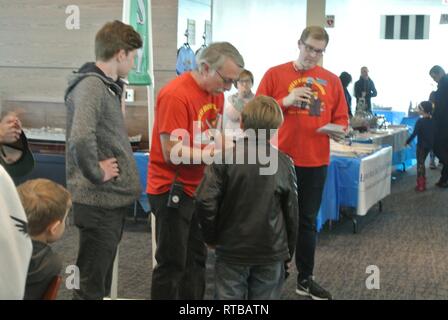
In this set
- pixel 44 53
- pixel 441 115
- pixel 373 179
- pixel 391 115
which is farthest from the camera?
pixel 391 115

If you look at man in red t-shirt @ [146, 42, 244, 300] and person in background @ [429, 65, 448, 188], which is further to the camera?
person in background @ [429, 65, 448, 188]

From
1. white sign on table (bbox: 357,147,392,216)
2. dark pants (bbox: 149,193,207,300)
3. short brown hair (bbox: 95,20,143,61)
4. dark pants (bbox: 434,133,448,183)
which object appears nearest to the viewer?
short brown hair (bbox: 95,20,143,61)

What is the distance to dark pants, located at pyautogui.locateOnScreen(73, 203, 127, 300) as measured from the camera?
2.22 meters

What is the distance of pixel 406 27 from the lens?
14.2m

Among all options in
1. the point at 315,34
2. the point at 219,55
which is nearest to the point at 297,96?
the point at 315,34

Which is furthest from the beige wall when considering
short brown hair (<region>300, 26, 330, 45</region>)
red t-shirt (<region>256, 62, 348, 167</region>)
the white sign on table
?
short brown hair (<region>300, 26, 330, 45</region>)

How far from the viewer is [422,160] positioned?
7.42 metres

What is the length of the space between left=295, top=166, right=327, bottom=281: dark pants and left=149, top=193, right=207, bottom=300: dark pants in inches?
32.6

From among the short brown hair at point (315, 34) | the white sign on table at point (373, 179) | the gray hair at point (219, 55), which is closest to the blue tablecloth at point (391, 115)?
the white sign on table at point (373, 179)

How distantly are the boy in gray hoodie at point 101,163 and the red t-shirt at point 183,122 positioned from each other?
8.3 inches

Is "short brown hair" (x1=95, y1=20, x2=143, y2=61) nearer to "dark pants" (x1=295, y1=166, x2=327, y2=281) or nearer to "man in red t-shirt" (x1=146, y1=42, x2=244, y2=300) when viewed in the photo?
"man in red t-shirt" (x1=146, y1=42, x2=244, y2=300)

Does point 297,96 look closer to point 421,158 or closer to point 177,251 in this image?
point 177,251

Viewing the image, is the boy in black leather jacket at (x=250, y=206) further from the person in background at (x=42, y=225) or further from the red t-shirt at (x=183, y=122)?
the person in background at (x=42, y=225)

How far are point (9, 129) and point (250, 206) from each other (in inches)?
36.9
